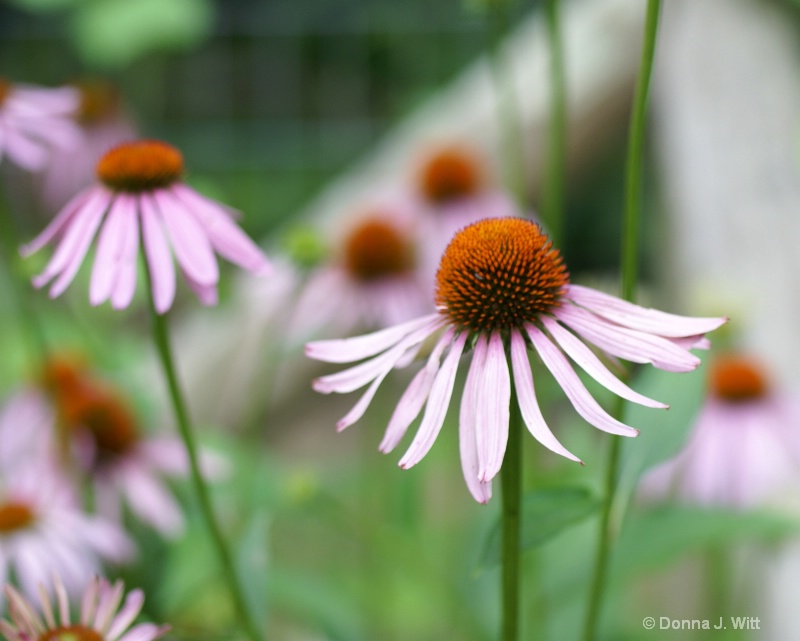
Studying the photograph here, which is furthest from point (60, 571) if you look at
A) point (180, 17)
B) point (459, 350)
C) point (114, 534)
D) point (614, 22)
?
point (614, 22)

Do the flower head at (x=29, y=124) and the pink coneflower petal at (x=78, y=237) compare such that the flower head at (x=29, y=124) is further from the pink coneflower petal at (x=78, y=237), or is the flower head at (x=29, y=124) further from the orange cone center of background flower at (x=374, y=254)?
the orange cone center of background flower at (x=374, y=254)

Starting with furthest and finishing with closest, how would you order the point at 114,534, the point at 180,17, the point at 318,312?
1. the point at 180,17
2. the point at 318,312
3. the point at 114,534

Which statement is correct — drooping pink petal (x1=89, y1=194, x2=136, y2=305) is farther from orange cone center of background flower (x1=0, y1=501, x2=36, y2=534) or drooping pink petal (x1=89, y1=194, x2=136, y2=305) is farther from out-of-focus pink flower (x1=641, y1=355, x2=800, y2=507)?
out-of-focus pink flower (x1=641, y1=355, x2=800, y2=507)

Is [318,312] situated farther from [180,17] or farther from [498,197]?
[180,17]

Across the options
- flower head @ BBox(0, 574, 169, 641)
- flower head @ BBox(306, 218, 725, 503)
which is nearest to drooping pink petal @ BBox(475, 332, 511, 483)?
flower head @ BBox(306, 218, 725, 503)

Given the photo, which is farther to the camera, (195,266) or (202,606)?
(202,606)

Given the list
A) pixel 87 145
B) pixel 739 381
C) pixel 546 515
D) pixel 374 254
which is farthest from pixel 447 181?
pixel 546 515

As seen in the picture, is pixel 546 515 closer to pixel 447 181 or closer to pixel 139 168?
pixel 139 168
